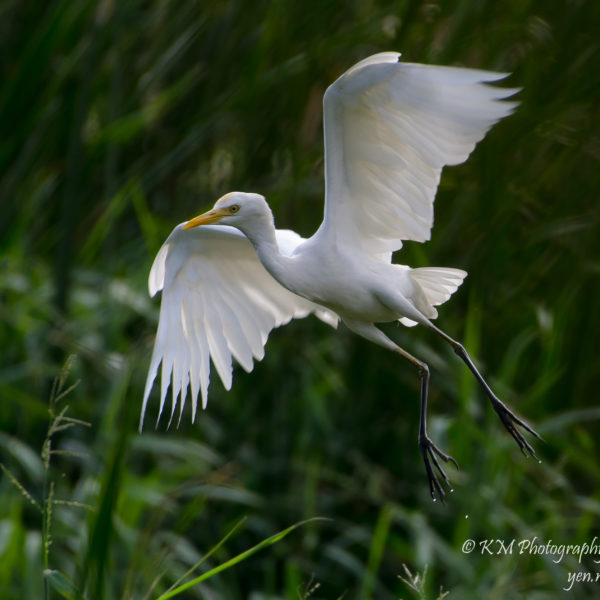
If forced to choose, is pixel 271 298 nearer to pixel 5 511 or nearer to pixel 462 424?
pixel 462 424

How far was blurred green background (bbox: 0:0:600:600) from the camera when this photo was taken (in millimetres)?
3023

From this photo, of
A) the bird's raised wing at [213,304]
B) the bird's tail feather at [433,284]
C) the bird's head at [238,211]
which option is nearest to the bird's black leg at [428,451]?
the bird's tail feather at [433,284]

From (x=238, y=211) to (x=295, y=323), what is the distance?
1.57 meters

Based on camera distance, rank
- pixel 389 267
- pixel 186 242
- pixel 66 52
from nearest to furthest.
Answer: pixel 389 267, pixel 186 242, pixel 66 52

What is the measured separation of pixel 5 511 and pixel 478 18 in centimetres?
206

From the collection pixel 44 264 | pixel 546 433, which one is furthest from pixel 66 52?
pixel 546 433

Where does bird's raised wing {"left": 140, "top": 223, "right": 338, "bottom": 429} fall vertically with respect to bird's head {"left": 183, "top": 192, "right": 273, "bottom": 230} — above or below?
below

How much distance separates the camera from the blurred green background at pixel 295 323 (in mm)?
3023

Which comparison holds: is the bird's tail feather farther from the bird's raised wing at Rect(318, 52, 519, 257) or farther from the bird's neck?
the bird's neck

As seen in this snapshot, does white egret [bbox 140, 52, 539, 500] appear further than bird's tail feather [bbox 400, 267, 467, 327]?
No

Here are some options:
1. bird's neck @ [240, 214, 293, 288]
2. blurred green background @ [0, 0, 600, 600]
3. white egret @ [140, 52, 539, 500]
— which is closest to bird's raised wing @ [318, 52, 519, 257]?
white egret @ [140, 52, 539, 500]

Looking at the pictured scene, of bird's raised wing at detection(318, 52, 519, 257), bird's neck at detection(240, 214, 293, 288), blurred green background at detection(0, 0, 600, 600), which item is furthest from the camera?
blurred green background at detection(0, 0, 600, 600)

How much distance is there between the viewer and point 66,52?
3551mm

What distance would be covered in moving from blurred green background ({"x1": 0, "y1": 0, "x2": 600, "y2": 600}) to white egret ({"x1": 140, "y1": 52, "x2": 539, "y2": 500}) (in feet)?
0.93
